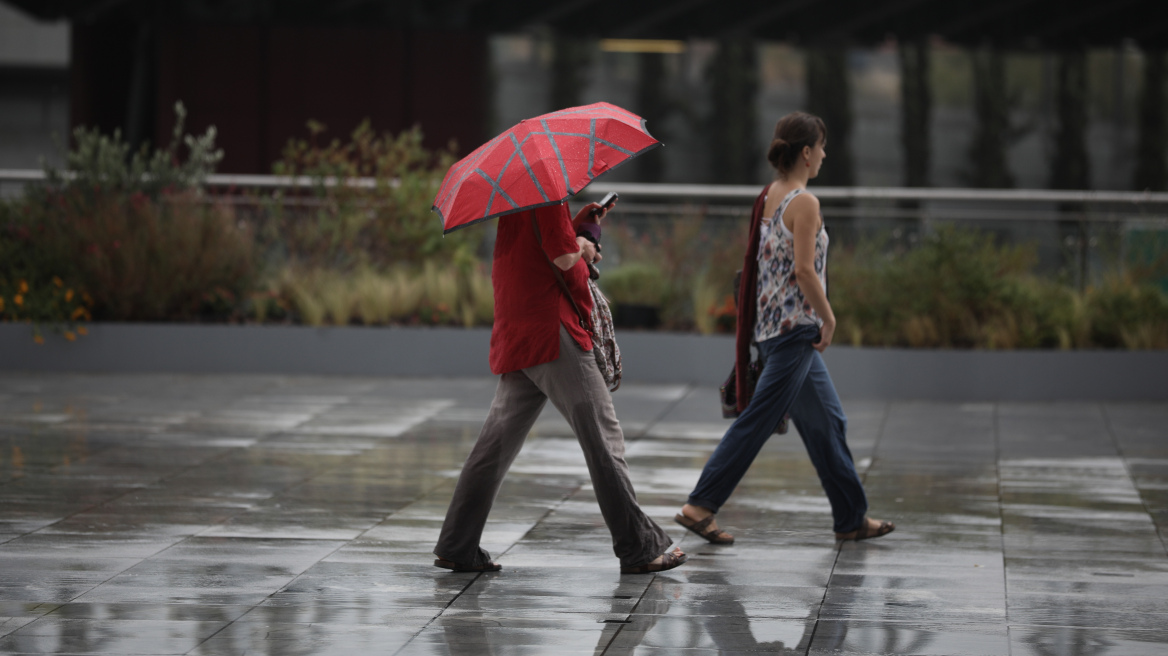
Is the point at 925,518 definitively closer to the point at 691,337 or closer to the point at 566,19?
the point at 691,337

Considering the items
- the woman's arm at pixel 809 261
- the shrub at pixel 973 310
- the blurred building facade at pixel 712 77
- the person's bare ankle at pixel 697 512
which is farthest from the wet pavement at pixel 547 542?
the blurred building facade at pixel 712 77

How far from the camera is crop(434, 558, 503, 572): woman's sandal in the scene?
19.1ft

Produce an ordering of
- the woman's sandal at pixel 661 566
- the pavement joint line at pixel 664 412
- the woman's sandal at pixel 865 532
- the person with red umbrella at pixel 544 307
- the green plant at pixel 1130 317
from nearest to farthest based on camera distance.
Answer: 1. the person with red umbrella at pixel 544 307
2. the woman's sandal at pixel 661 566
3. the woman's sandal at pixel 865 532
4. the pavement joint line at pixel 664 412
5. the green plant at pixel 1130 317

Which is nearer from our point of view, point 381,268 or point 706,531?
point 706,531

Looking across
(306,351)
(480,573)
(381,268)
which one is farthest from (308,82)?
(480,573)

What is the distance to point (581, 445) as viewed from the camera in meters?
5.65

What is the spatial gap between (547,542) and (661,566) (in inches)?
29.3

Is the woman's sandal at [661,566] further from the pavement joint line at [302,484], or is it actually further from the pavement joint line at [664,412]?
the pavement joint line at [664,412]

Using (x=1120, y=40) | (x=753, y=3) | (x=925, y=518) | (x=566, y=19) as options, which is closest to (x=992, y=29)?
(x=1120, y=40)

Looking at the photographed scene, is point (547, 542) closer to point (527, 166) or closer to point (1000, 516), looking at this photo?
point (527, 166)

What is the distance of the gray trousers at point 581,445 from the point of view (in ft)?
18.4

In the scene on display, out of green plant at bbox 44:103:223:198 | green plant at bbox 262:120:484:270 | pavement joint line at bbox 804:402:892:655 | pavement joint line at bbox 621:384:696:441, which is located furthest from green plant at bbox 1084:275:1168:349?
green plant at bbox 44:103:223:198

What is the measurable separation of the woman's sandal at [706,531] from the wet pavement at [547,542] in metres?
0.07

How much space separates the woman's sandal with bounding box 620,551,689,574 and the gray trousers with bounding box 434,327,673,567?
0.03m
